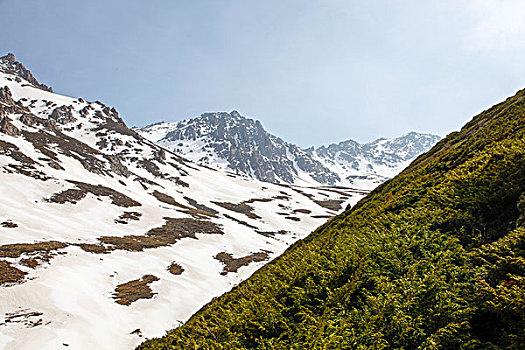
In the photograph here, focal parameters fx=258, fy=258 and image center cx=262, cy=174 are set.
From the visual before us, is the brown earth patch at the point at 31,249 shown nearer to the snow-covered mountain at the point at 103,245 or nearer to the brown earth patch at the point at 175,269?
the snow-covered mountain at the point at 103,245

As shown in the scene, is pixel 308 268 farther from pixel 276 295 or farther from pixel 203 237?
pixel 203 237

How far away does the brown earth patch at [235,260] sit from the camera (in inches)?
1659

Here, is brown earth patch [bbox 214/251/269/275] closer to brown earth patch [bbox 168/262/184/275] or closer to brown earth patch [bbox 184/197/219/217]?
brown earth patch [bbox 168/262/184/275]

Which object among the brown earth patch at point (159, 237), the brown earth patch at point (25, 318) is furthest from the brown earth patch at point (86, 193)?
the brown earth patch at point (25, 318)

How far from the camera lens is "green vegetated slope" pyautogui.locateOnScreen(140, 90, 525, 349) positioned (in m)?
4.50

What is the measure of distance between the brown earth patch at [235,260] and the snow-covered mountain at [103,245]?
17 centimetres

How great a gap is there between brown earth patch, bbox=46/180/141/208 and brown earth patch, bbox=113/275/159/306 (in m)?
35.4

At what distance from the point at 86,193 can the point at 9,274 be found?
4134 centimetres

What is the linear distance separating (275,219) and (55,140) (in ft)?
275

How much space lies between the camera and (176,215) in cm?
6681

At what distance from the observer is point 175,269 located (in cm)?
3700

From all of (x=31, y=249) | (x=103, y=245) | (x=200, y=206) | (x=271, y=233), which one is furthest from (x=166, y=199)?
(x=31, y=249)

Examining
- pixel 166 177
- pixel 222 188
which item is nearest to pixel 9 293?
pixel 166 177

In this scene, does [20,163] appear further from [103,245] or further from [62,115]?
[62,115]
